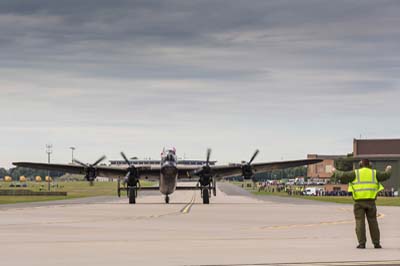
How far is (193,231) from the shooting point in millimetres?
23234

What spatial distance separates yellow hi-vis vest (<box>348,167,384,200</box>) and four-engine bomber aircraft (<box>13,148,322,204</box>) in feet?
123

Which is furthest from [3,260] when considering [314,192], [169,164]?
[314,192]

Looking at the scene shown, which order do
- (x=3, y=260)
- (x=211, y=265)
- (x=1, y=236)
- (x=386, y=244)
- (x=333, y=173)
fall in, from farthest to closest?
(x=1, y=236) → (x=386, y=244) → (x=333, y=173) → (x=3, y=260) → (x=211, y=265)

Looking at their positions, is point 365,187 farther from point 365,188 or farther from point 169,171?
point 169,171

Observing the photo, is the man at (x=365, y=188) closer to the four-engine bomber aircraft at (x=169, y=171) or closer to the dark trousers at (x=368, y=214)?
the dark trousers at (x=368, y=214)

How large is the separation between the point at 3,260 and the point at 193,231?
31.1 feet

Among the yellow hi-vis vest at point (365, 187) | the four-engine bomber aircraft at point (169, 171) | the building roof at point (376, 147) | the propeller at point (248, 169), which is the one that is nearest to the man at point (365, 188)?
the yellow hi-vis vest at point (365, 187)

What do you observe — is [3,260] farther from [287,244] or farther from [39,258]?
[287,244]

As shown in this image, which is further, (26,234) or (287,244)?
(26,234)

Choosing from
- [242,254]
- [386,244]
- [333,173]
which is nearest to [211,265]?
[242,254]

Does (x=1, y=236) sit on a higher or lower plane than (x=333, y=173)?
lower

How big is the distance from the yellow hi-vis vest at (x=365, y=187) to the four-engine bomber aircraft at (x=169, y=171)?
123ft

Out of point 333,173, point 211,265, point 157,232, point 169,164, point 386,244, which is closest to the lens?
point 211,265

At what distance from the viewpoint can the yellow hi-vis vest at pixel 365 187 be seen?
18.0 metres
